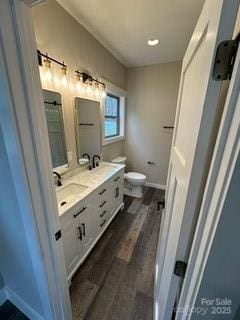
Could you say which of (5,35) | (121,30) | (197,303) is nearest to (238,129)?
(197,303)

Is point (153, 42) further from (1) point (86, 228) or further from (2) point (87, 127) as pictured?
(1) point (86, 228)

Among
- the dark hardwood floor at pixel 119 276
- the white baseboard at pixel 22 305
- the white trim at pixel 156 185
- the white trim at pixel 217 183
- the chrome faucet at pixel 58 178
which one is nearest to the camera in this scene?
the white trim at pixel 217 183

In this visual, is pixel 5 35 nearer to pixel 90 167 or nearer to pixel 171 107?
pixel 90 167

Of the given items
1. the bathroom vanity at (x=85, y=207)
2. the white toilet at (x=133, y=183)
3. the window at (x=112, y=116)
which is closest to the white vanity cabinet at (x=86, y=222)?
the bathroom vanity at (x=85, y=207)

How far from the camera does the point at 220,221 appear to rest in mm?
434

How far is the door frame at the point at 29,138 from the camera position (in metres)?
0.58

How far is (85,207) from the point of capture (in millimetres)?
1553

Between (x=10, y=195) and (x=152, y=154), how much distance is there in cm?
295

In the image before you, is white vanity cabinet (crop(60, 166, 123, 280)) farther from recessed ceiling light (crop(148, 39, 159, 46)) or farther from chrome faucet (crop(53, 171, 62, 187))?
recessed ceiling light (crop(148, 39, 159, 46))

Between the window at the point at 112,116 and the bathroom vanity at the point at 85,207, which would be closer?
the bathroom vanity at the point at 85,207

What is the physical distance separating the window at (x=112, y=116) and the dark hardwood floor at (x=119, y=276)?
1.76m

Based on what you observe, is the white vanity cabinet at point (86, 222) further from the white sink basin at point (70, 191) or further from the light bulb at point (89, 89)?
the light bulb at point (89, 89)

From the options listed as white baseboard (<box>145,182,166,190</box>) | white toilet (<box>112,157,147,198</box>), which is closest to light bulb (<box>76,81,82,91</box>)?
white toilet (<box>112,157,147,198</box>)

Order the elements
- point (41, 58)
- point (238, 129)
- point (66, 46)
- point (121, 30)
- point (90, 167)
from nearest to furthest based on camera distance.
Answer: point (238, 129), point (41, 58), point (66, 46), point (121, 30), point (90, 167)
